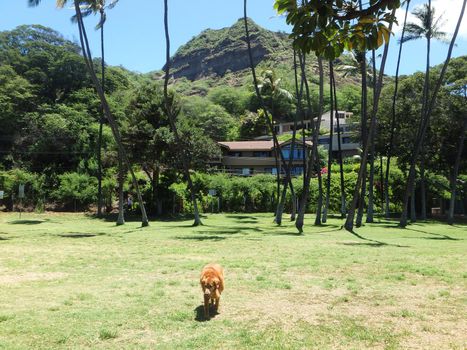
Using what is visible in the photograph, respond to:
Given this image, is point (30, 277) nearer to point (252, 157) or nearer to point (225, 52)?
point (252, 157)

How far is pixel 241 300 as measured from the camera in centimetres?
774

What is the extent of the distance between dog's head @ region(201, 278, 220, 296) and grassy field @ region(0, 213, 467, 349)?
376mm

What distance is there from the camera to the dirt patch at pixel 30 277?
31.0ft

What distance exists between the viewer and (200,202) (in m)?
41.6

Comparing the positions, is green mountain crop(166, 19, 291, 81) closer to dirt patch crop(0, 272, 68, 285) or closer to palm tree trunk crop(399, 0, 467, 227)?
palm tree trunk crop(399, 0, 467, 227)

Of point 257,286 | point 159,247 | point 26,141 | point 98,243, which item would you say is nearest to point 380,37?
point 257,286

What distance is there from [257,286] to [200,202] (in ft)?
108

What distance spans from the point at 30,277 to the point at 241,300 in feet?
16.1

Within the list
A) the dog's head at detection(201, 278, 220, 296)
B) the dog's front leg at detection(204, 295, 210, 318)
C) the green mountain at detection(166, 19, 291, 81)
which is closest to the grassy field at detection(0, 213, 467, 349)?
the dog's front leg at detection(204, 295, 210, 318)

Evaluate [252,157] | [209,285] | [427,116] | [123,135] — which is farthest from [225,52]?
[209,285]

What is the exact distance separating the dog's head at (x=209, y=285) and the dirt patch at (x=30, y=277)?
4.39 metres

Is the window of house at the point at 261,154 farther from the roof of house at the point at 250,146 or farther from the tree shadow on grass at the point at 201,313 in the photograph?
the tree shadow on grass at the point at 201,313

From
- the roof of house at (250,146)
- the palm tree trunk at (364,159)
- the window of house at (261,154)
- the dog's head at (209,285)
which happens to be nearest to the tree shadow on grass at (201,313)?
the dog's head at (209,285)

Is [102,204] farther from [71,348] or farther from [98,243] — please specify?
[71,348]
